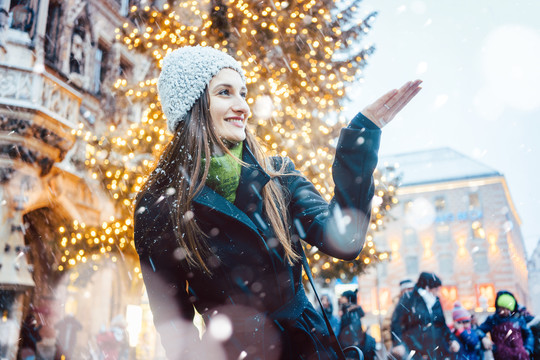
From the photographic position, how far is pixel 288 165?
195 centimetres

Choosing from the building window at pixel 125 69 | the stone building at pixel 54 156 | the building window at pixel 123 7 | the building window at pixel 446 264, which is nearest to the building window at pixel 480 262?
the building window at pixel 446 264

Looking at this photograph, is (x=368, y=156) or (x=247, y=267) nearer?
(x=368, y=156)

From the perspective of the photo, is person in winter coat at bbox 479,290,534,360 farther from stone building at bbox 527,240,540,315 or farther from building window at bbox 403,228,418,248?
stone building at bbox 527,240,540,315

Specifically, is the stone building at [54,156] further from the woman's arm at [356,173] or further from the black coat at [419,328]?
the woman's arm at [356,173]

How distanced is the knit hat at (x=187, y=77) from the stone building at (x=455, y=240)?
40510 mm

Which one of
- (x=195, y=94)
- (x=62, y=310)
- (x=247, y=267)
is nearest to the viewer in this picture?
(x=247, y=267)

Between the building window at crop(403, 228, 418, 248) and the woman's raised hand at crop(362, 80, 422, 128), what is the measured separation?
150 feet

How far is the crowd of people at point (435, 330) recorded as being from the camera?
6055 millimetres

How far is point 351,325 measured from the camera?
8.29 metres

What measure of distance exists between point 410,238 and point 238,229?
45792 mm

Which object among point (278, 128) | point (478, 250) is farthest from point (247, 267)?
point (478, 250)

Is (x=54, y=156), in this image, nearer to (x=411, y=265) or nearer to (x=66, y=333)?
(x=66, y=333)

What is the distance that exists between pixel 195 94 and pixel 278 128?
22.0ft

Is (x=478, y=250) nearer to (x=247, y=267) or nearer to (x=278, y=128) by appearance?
(x=278, y=128)
